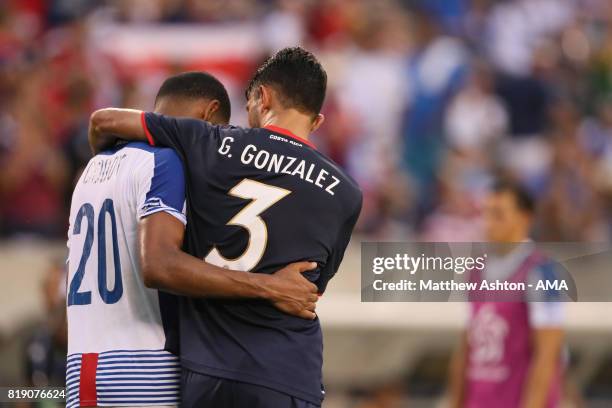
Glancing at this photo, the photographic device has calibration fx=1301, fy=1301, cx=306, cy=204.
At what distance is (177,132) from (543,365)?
3.05m

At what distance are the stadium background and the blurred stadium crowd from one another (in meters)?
0.02

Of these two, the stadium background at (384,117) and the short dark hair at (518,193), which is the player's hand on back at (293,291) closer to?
the short dark hair at (518,193)

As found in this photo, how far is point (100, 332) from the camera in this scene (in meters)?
4.54

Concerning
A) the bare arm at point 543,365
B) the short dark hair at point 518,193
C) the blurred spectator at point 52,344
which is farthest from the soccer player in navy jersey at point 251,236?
the short dark hair at point 518,193

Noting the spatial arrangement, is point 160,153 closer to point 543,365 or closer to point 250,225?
point 250,225

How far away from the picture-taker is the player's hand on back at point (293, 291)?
4.37 metres

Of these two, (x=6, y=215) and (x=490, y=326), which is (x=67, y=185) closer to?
(x=6, y=215)

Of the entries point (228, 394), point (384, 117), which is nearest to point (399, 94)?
point (384, 117)

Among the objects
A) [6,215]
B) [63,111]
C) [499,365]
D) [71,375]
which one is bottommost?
[71,375]

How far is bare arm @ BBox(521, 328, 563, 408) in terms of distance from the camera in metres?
6.79

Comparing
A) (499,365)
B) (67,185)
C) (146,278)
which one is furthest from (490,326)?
(67,185)

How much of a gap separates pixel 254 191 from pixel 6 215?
256 inches

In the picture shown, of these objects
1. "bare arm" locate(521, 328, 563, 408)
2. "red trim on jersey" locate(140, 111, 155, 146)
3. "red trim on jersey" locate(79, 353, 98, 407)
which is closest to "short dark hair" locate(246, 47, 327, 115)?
"red trim on jersey" locate(140, 111, 155, 146)

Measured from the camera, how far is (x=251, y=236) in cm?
442
